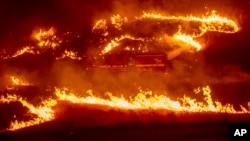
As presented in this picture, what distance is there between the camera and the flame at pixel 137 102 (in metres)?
8.97

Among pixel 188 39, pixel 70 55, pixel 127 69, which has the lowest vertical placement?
pixel 127 69

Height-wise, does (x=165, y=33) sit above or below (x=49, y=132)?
above

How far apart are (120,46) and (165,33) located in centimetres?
101

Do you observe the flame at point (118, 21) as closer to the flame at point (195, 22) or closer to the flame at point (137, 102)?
the flame at point (195, 22)

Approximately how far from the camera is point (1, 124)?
8609mm

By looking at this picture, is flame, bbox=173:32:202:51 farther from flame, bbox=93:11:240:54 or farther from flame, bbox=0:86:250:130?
flame, bbox=0:86:250:130

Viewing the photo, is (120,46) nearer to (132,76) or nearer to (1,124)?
(132,76)

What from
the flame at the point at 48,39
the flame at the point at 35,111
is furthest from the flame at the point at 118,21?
the flame at the point at 35,111

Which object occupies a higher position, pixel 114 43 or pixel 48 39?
pixel 48 39

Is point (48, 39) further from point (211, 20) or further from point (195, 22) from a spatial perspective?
point (211, 20)

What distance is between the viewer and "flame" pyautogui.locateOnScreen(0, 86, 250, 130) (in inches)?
353

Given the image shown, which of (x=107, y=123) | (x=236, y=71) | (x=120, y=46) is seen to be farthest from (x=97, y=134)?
(x=236, y=71)

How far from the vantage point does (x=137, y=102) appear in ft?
30.1

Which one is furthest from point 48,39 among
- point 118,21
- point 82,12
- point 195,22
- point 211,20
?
point 211,20
